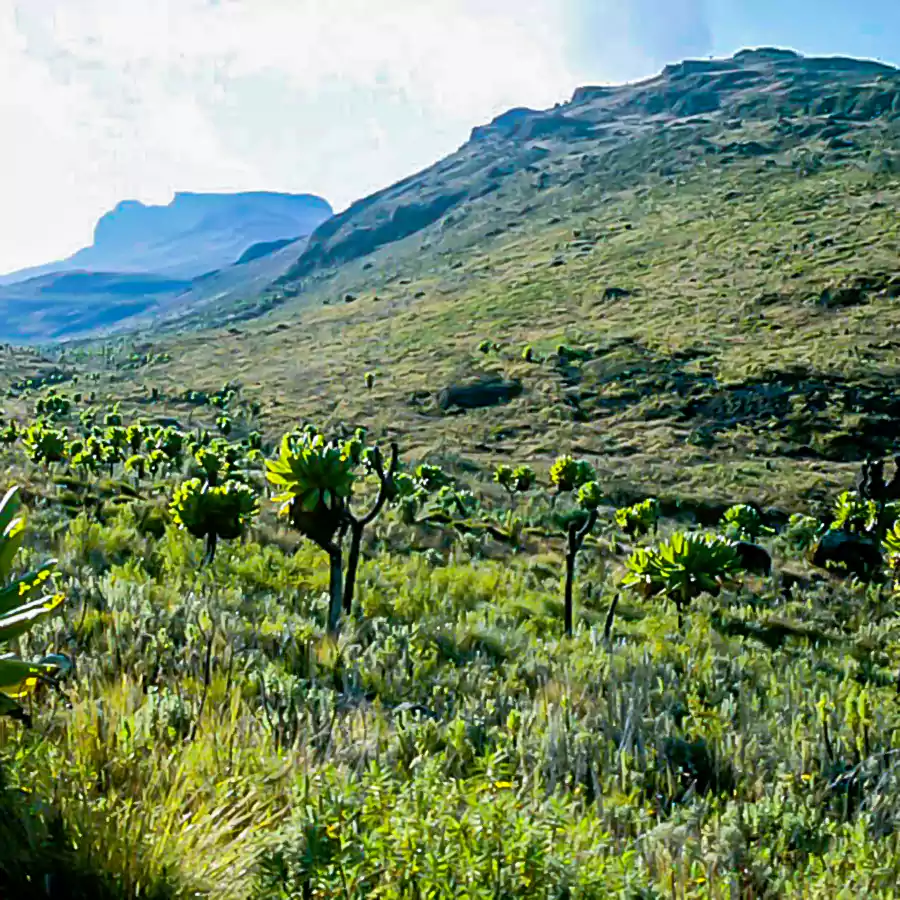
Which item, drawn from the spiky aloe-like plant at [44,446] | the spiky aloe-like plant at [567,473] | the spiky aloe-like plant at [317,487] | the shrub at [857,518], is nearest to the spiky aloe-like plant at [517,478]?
the spiky aloe-like plant at [567,473]

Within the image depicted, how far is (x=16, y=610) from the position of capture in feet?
6.84

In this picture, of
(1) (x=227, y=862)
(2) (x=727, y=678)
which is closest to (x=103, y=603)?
(1) (x=227, y=862)

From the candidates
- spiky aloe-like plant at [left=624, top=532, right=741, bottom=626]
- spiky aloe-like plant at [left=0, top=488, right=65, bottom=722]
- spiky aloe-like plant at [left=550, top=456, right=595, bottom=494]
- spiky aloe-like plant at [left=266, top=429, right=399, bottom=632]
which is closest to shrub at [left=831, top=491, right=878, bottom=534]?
spiky aloe-like plant at [left=550, top=456, right=595, bottom=494]

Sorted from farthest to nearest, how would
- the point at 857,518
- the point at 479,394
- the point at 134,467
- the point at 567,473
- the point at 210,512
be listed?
the point at 479,394 < the point at 567,473 < the point at 857,518 < the point at 134,467 < the point at 210,512

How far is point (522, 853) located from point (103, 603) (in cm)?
363

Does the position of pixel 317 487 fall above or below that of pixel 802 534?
above

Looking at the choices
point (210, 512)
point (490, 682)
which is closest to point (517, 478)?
point (210, 512)

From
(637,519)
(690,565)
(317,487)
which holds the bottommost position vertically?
(637,519)

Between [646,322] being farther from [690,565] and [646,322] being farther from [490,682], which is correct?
[490,682]

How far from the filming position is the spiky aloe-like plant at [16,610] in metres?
1.97

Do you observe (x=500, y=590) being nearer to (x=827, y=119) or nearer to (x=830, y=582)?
(x=830, y=582)

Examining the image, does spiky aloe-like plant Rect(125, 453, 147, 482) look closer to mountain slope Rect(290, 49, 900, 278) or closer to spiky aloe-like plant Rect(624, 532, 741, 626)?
spiky aloe-like plant Rect(624, 532, 741, 626)

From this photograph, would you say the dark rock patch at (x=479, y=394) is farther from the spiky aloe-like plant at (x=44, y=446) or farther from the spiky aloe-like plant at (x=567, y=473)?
the spiky aloe-like plant at (x=44, y=446)

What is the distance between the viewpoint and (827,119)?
102625 mm
